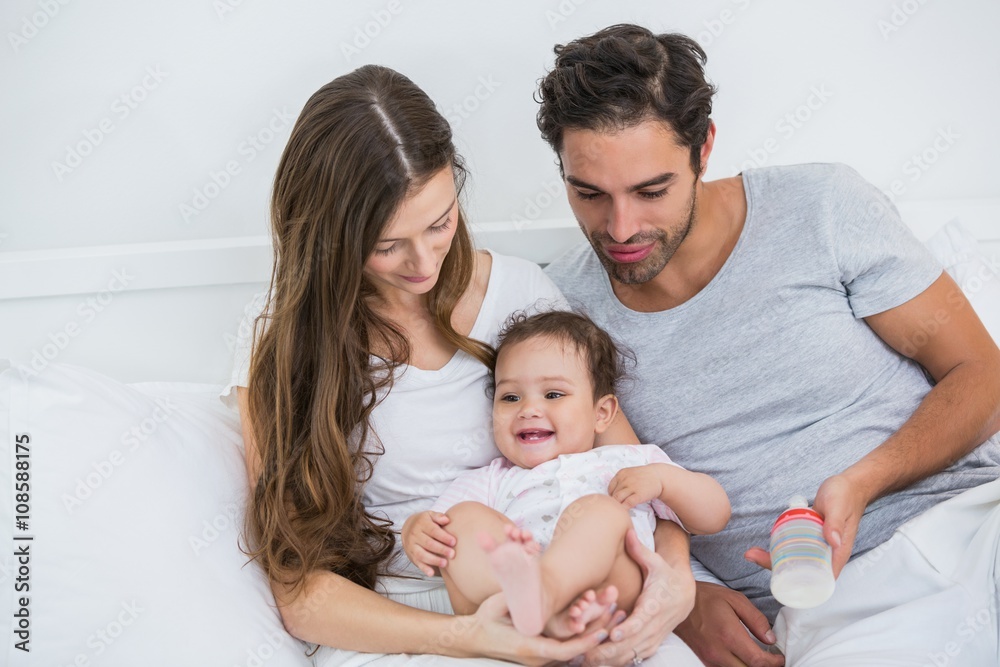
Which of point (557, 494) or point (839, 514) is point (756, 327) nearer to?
point (839, 514)

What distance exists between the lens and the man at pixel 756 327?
5.51ft

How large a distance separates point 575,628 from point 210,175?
53.7 inches

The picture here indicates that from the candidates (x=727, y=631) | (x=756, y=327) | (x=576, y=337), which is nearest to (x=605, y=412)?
(x=576, y=337)

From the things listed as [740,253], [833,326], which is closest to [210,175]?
[740,253]

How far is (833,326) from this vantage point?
5.89 ft

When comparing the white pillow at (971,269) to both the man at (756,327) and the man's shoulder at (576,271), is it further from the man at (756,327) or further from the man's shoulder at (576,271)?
the man's shoulder at (576,271)

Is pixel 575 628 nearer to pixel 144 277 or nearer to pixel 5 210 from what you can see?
pixel 144 277

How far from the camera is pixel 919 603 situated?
1440 millimetres

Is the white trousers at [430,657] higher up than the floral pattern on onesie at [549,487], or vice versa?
the floral pattern on onesie at [549,487]

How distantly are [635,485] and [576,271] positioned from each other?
0.67m

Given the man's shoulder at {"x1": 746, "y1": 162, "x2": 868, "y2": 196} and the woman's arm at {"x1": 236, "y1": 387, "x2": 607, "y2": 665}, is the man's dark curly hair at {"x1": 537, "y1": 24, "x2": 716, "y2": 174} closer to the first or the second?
the man's shoulder at {"x1": 746, "y1": 162, "x2": 868, "y2": 196}

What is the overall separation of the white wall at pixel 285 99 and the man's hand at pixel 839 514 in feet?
3.23

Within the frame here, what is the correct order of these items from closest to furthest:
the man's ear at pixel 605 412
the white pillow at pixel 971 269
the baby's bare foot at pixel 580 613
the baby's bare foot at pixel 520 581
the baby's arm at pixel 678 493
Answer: the baby's bare foot at pixel 520 581, the baby's bare foot at pixel 580 613, the baby's arm at pixel 678 493, the man's ear at pixel 605 412, the white pillow at pixel 971 269

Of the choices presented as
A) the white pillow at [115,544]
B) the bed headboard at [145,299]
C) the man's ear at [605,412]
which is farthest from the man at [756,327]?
the white pillow at [115,544]
